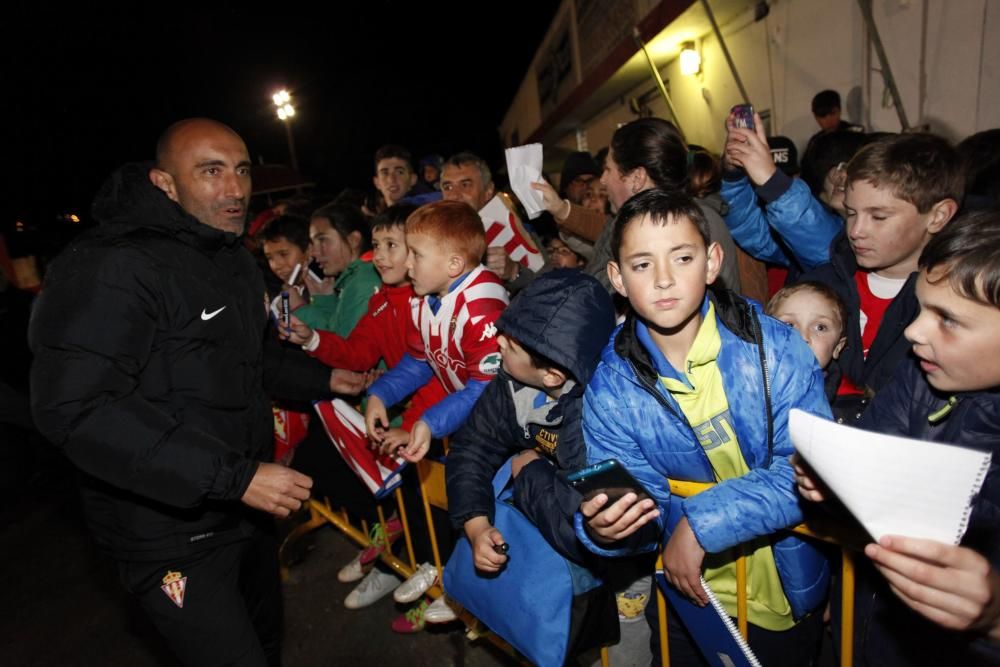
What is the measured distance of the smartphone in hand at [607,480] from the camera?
135 cm

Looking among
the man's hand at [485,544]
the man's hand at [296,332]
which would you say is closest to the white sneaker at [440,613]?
the man's hand at [485,544]

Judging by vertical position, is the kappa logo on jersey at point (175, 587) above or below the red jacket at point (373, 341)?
below

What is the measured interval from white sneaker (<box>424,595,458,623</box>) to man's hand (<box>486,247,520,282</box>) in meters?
2.12

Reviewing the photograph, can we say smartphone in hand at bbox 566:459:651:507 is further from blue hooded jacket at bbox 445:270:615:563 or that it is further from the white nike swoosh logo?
the white nike swoosh logo

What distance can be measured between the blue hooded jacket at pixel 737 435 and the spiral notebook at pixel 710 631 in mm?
201

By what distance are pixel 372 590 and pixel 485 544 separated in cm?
227

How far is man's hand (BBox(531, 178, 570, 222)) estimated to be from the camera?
10.8ft

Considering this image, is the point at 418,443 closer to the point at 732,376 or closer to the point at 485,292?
the point at 485,292

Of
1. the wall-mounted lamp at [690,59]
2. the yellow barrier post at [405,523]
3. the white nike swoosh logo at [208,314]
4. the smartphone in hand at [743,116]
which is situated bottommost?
the yellow barrier post at [405,523]

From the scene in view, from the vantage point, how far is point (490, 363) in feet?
8.59

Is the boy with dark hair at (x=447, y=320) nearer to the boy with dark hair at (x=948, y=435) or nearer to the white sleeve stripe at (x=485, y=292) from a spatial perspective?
the white sleeve stripe at (x=485, y=292)

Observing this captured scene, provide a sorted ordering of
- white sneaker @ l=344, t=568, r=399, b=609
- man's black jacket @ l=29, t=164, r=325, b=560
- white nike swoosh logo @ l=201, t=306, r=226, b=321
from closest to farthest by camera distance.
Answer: man's black jacket @ l=29, t=164, r=325, b=560
white nike swoosh logo @ l=201, t=306, r=226, b=321
white sneaker @ l=344, t=568, r=399, b=609

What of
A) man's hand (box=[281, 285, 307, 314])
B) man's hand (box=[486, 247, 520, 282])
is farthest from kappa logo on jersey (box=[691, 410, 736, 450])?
man's hand (box=[281, 285, 307, 314])

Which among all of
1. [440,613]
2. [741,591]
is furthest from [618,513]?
[440,613]
